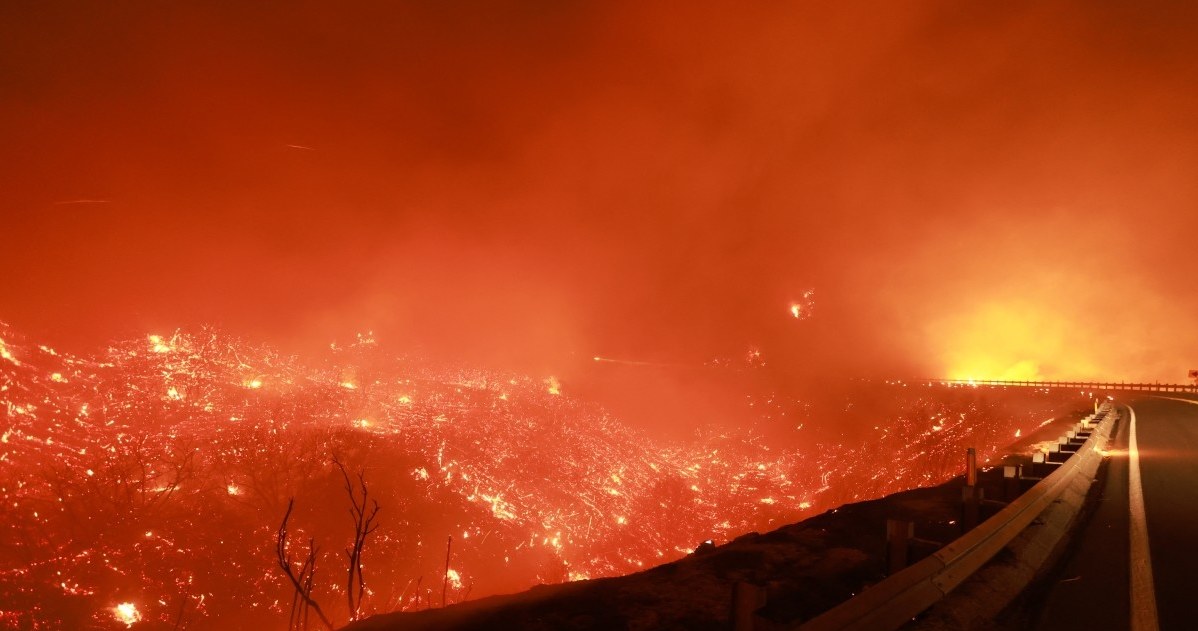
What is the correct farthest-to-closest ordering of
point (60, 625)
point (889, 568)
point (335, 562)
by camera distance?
point (335, 562) < point (60, 625) < point (889, 568)

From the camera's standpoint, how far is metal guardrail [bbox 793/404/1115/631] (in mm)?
3525

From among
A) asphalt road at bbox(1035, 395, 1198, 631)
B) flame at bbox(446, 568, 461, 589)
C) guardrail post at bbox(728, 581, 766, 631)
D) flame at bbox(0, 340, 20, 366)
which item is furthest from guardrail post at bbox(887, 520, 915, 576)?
flame at bbox(0, 340, 20, 366)

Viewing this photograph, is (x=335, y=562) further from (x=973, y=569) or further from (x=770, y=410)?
(x=770, y=410)

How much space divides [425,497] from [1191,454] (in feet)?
260

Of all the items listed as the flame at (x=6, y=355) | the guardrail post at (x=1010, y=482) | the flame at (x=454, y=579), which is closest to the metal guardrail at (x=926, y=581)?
the guardrail post at (x=1010, y=482)

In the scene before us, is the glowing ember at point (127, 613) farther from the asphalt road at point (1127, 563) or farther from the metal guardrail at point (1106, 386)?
the metal guardrail at point (1106, 386)

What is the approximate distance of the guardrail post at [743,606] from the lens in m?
3.02

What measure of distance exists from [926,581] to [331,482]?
79206 millimetres

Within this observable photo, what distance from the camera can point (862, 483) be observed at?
83.4m

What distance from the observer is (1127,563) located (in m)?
6.36

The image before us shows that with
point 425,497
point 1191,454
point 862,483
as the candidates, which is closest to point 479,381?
point 425,497

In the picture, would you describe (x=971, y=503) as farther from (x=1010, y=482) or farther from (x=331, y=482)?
(x=331, y=482)

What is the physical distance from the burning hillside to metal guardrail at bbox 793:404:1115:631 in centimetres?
2769

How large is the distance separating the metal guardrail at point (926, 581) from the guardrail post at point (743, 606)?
27 centimetres
